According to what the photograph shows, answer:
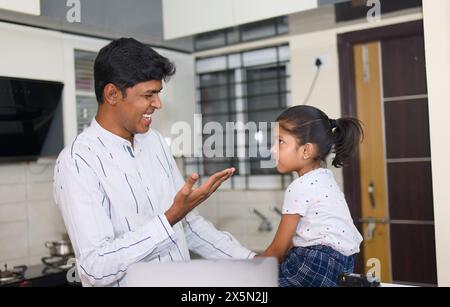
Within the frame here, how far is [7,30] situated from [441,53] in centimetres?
91

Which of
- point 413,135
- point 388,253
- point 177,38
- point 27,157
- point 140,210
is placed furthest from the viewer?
point 27,157

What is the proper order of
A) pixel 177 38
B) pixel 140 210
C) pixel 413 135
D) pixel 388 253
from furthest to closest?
1. pixel 413 135
2. pixel 388 253
3. pixel 177 38
4. pixel 140 210

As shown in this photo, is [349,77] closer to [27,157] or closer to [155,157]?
[155,157]

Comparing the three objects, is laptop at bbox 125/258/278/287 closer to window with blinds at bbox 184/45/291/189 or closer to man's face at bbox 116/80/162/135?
man's face at bbox 116/80/162/135

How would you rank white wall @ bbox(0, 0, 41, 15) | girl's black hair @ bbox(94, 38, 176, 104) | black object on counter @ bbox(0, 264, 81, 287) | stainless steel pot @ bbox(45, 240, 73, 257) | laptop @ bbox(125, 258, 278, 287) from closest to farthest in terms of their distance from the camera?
laptop @ bbox(125, 258, 278, 287)
girl's black hair @ bbox(94, 38, 176, 104)
white wall @ bbox(0, 0, 41, 15)
black object on counter @ bbox(0, 264, 81, 287)
stainless steel pot @ bbox(45, 240, 73, 257)

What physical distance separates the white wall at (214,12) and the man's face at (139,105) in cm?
35

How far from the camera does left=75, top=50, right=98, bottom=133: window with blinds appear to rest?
3.35 ft

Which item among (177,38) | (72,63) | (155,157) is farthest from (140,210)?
(72,63)

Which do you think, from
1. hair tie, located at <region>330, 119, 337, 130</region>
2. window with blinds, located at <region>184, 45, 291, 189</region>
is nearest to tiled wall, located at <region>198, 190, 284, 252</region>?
window with blinds, located at <region>184, 45, 291, 189</region>

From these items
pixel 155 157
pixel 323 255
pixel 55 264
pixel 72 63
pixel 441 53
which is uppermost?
pixel 72 63

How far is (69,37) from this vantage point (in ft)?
3.30

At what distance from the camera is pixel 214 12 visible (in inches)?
37.7

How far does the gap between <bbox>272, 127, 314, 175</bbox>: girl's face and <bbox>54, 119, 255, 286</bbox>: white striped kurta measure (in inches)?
6.1

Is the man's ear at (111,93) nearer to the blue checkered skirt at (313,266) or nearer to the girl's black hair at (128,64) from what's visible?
the girl's black hair at (128,64)
